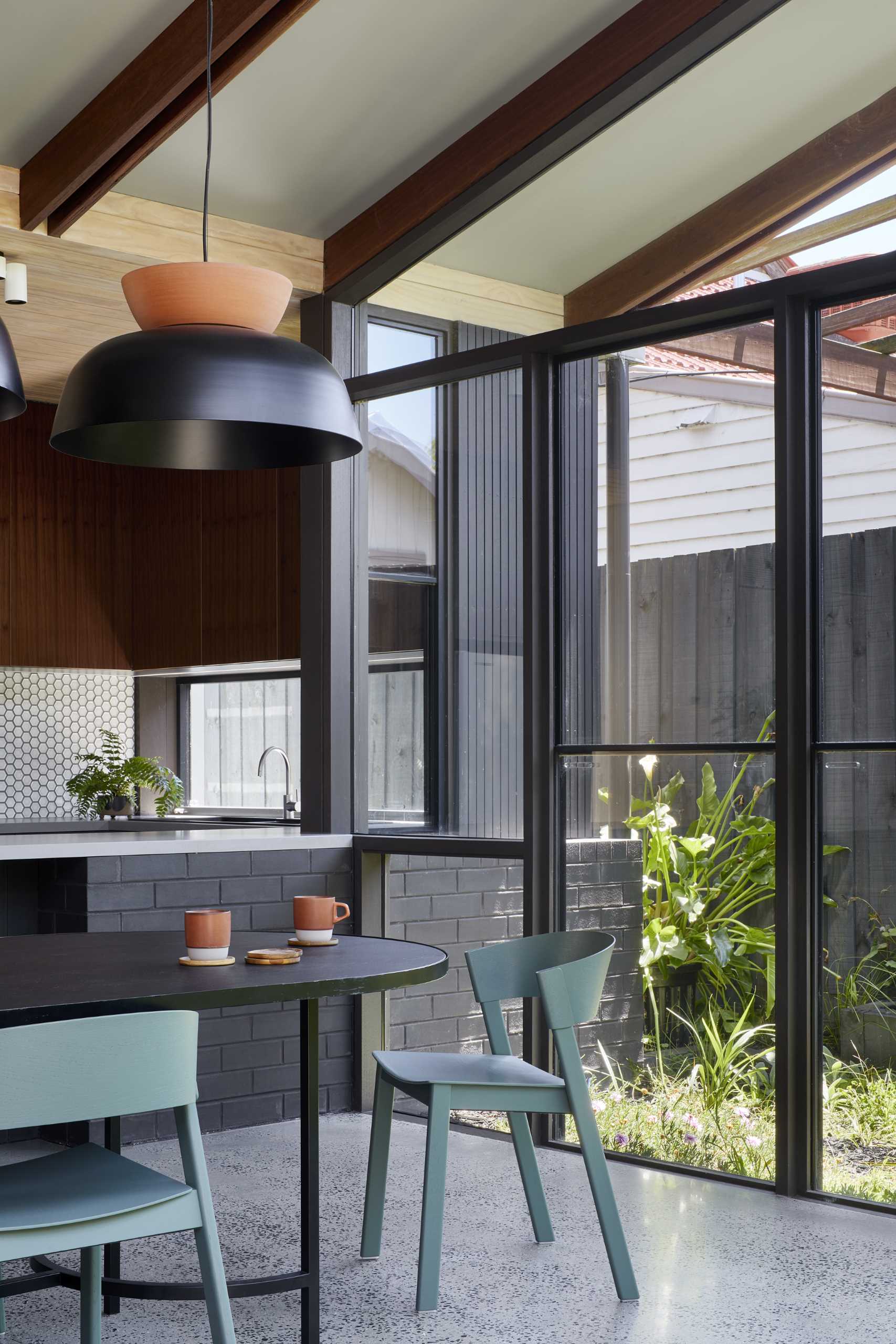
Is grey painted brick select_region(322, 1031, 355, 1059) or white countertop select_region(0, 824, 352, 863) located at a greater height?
white countertop select_region(0, 824, 352, 863)

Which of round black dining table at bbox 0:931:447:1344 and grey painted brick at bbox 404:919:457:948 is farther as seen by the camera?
grey painted brick at bbox 404:919:457:948

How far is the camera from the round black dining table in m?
2.29

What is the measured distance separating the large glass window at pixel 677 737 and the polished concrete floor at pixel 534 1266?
0.28 meters

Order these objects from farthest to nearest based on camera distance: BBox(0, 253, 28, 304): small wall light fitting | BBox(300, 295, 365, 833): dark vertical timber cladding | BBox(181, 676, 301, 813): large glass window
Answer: BBox(181, 676, 301, 813): large glass window, BBox(300, 295, 365, 833): dark vertical timber cladding, BBox(0, 253, 28, 304): small wall light fitting

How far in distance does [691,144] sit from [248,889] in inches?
106

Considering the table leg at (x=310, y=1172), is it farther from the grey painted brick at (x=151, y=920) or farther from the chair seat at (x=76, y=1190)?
the grey painted brick at (x=151, y=920)

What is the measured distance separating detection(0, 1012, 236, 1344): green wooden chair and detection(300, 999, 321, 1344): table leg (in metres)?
0.40

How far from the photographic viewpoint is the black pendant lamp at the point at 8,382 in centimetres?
236

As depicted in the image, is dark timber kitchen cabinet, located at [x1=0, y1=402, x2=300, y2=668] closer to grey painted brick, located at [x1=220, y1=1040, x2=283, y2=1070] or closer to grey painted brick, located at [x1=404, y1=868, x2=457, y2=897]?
grey painted brick, located at [x1=404, y1=868, x2=457, y2=897]

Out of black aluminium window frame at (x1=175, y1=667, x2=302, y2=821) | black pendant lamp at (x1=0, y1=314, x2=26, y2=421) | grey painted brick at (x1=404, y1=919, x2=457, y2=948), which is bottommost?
grey painted brick at (x1=404, y1=919, x2=457, y2=948)

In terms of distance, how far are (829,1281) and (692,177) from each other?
2976mm

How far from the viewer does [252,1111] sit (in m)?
4.46

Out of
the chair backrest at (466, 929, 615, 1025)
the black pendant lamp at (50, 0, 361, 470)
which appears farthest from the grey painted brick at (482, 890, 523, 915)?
the black pendant lamp at (50, 0, 361, 470)

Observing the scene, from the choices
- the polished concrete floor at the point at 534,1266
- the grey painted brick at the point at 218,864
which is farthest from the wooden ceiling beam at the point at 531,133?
the polished concrete floor at the point at 534,1266
